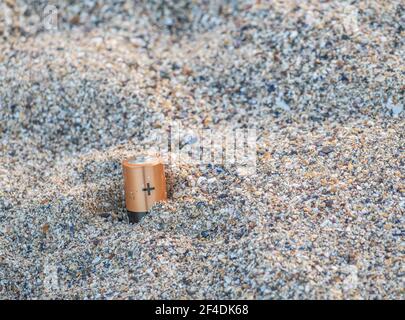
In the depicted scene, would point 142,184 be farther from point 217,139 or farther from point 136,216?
point 217,139

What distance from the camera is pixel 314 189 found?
3.01 m

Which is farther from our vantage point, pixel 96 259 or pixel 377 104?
pixel 377 104

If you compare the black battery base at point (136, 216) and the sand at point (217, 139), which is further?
the black battery base at point (136, 216)

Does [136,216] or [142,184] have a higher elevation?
[142,184]

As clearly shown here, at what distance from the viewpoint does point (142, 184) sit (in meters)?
2.99

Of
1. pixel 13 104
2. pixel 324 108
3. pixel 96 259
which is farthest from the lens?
pixel 13 104

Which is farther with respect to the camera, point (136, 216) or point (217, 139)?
point (217, 139)

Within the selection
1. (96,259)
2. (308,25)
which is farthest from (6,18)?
(96,259)

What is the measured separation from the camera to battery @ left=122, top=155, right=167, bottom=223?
2.96m

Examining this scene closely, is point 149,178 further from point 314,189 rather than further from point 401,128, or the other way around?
point 401,128

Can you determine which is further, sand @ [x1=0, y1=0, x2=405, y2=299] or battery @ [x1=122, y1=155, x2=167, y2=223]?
battery @ [x1=122, y1=155, x2=167, y2=223]

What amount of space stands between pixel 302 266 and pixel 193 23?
2.34 meters

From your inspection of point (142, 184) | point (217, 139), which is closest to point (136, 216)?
point (142, 184)

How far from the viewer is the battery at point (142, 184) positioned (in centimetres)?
296
